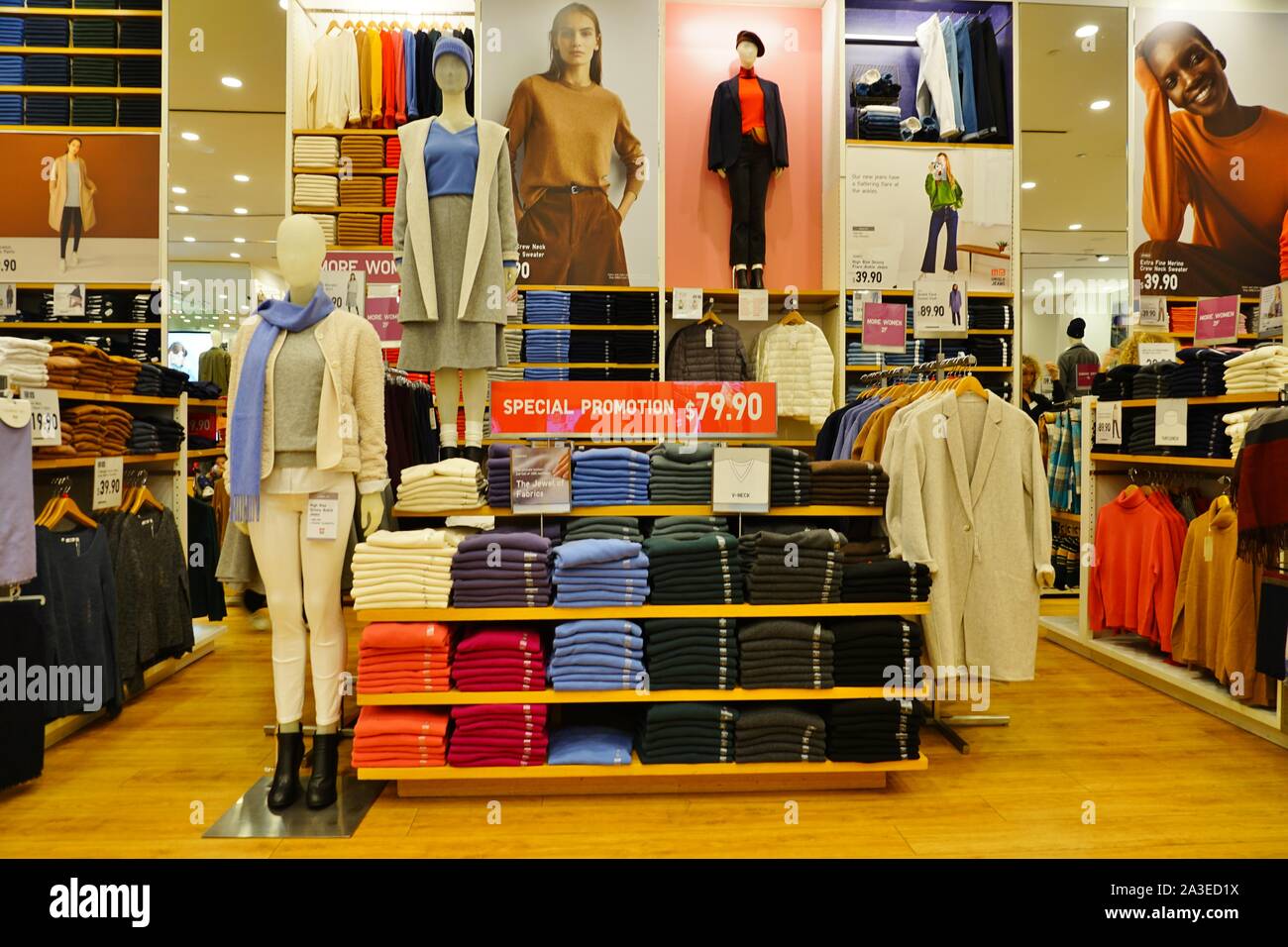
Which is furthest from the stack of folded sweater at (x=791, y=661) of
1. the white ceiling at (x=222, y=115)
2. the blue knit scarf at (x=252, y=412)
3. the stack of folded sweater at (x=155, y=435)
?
the white ceiling at (x=222, y=115)

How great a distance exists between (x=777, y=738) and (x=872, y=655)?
0.44 meters

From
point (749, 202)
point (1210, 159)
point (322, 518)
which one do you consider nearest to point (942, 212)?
point (749, 202)

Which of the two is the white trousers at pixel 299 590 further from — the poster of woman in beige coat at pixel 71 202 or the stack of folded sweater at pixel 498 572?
the poster of woman in beige coat at pixel 71 202

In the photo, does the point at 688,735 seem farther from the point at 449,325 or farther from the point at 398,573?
the point at 449,325

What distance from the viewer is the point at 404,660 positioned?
294cm

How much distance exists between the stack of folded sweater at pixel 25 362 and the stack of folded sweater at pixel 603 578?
2195mm

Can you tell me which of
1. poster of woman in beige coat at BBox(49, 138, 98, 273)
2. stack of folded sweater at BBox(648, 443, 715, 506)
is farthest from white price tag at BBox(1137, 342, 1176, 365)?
poster of woman in beige coat at BBox(49, 138, 98, 273)

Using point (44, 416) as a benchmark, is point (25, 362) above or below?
above

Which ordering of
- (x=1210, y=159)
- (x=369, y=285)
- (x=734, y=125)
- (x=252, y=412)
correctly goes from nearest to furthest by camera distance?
(x=252, y=412) < (x=369, y=285) < (x=734, y=125) < (x=1210, y=159)

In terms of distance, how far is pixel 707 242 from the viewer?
21.1 ft

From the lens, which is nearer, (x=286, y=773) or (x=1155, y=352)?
(x=286, y=773)

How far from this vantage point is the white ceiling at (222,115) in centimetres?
604

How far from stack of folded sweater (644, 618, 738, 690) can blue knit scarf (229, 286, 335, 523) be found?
1386 mm

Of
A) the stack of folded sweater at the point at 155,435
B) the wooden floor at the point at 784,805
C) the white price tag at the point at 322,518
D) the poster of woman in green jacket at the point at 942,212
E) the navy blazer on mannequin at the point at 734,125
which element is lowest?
the wooden floor at the point at 784,805
